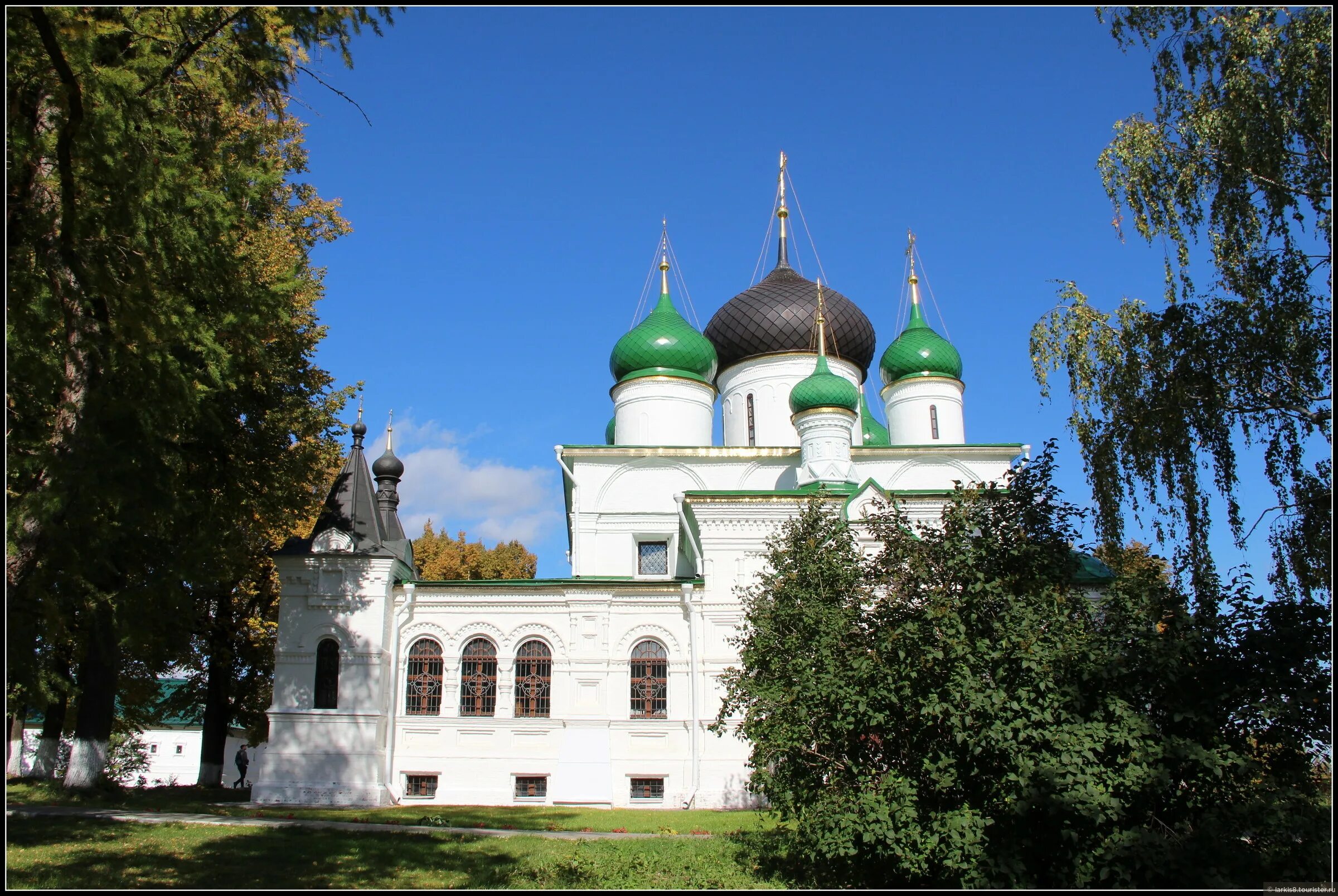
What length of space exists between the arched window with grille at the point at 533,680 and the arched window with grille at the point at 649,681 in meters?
1.56

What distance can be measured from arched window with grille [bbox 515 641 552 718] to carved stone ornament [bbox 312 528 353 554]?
3669 millimetres

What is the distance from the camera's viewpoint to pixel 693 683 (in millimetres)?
17562

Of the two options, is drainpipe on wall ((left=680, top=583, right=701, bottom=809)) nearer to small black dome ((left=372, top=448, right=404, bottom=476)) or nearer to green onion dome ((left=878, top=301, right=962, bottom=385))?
small black dome ((left=372, top=448, right=404, bottom=476))

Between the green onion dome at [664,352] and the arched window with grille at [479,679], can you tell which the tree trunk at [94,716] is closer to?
the arched window with grille at [479,679]

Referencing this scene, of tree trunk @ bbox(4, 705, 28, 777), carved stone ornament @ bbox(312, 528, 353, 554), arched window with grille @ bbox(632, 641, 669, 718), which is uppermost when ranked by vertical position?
carved stone ornament @ bbox(312, 528, 353, 554)

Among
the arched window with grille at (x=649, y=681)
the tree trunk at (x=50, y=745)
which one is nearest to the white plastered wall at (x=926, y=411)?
the arched window with grille at (x=649, y=681)

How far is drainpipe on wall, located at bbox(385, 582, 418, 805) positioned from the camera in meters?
17.3

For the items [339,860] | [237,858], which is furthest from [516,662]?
[237,858]

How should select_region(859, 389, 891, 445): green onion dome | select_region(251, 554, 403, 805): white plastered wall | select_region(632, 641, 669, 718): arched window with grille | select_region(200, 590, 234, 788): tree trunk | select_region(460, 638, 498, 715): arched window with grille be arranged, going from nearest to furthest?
select_region(251, 554, 403, 805): white plastered wall < select_region(632, 641, 669, 718): arched window with grille < select_region(460, 638, 498, 715): arched window with grille < select_region(200, 590, 234, 788): tree trunk < select_region(859, 389, 891, 445): green onion dome

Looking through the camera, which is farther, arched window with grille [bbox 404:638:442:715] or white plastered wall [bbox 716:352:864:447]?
white plastered wall [bbox 716:352:864:447]

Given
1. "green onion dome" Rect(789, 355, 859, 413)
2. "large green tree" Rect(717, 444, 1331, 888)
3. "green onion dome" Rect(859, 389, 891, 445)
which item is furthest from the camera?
"green onion dome" Rect(859, 389, 891, 445)

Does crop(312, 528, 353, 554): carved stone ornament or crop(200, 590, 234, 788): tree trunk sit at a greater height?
crop(312, 528, 353, 554): carved stone ornament

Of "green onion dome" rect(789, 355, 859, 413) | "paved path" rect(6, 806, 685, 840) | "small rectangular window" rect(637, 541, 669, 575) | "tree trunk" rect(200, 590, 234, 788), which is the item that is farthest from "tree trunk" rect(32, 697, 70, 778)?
"green onion dome" rect(789, 355, 859, 413)

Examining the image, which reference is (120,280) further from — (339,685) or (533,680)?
(533,680)
